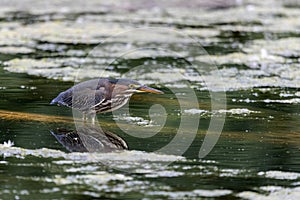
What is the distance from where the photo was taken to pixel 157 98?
7652 millimetres

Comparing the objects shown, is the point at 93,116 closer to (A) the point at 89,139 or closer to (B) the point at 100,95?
(B) the point at 100,95

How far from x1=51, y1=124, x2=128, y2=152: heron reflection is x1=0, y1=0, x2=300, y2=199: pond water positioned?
0.12 feet

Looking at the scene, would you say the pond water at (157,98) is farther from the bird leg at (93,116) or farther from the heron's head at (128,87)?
the heron's head at (128,87)

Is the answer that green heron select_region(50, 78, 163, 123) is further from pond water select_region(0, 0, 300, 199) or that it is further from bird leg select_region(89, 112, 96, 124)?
pond water select_region(0, 0, 300, 199)

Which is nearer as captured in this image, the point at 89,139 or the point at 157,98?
the point at 89,139

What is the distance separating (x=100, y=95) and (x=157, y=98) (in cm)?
147

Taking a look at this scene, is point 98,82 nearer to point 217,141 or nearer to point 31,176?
point 217,141

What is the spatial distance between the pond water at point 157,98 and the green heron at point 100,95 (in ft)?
Answer: 0.59

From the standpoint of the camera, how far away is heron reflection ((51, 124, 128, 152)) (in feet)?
18.4

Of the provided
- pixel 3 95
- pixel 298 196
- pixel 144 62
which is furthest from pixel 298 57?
pixel 298 196

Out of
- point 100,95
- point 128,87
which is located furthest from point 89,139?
point 128,87

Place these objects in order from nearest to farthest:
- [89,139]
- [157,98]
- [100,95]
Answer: [89,139]
[100,95]
[157,98]

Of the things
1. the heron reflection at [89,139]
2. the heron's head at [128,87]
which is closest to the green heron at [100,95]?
the heron's head at [128,87]

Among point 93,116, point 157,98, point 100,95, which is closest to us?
point 100,95
